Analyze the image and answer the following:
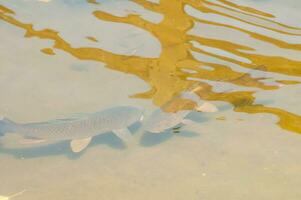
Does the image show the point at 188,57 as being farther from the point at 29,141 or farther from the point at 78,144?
the point at 29,141

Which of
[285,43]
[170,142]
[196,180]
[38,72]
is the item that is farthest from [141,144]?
[285,43]

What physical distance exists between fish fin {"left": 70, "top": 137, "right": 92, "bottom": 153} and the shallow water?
0.10 meters

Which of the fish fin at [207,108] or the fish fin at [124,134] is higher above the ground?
the fish fin at [207,108]

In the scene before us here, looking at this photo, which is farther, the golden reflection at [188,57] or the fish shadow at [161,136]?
the golden reflection at [188,57]

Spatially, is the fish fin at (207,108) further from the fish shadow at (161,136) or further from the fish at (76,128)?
the fish at (76,128)

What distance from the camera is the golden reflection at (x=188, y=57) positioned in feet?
16.6

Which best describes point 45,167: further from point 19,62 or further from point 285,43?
point 285,43

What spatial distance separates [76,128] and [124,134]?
1.33ft

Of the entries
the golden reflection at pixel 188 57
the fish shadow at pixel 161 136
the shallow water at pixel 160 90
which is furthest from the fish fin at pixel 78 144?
the golden reflection at pixel 188 57

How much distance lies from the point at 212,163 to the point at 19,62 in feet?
7.99

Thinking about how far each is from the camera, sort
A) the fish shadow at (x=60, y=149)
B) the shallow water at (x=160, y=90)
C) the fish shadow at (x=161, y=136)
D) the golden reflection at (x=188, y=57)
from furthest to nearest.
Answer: the golden reflection at (x=188, y=57) < the fish shadow at (x=161, y=136) < the fish shadow at (x=60, y=149) < the shallow water at (x=160, y=90)

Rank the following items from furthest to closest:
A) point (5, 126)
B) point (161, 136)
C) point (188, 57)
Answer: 1. point (188, 57)
2. point (161, 136)
3. point (5, 126)

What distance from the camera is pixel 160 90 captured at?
17.1 feet

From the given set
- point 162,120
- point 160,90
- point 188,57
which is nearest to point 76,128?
point 162,120
